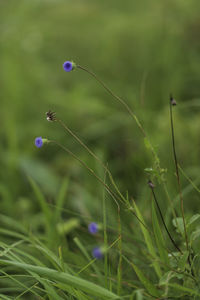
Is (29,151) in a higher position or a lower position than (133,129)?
lower

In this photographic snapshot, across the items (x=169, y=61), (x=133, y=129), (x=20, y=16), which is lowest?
(x=133, y=129)

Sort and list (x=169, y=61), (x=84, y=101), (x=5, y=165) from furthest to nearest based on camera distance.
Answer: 1. (x=169, y=61)
2. (x=84, y=101)
3. (x=5, y=165)

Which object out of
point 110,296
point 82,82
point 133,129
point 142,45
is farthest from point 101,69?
point 110,296

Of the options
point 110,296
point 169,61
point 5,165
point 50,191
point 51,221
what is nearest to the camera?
point 110,296

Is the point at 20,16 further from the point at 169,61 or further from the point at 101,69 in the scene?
the point at 169,61
